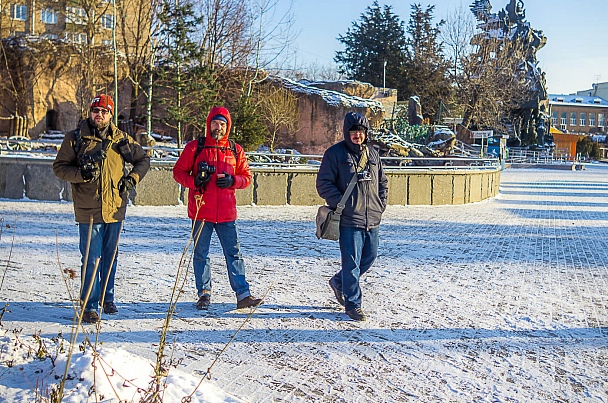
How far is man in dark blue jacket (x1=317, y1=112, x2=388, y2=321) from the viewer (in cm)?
554

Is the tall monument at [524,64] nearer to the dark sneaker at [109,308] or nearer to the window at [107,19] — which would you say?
the window at [107,19]

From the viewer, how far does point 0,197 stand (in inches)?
594

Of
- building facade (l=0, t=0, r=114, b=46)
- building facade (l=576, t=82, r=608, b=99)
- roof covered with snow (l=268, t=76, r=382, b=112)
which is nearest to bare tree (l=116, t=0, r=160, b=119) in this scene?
building facade (l=0, t=0, r=114, b=46)

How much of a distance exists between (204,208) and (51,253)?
356cm

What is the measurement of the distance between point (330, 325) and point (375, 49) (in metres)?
53.9

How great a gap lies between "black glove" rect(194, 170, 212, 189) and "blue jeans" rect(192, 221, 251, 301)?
1.28 ft

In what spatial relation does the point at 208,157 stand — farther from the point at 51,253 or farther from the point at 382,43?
the point at 382,43

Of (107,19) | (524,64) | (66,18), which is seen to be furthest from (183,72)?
(524,64)

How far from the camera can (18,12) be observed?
124ft

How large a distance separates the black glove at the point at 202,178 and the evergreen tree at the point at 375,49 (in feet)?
163

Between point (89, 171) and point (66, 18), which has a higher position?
point (66, 18)

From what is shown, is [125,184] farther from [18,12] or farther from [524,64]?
[524,64]

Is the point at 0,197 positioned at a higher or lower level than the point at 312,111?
lower

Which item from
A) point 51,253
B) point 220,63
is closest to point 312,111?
point 220,63
